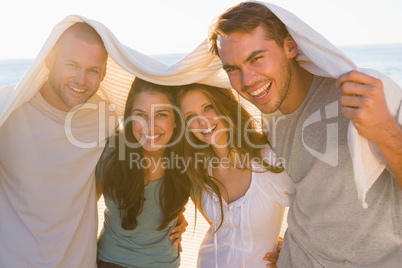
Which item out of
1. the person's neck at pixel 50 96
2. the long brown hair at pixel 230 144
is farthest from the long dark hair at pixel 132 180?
the person's neck at pixel 50 96

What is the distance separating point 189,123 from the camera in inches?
127

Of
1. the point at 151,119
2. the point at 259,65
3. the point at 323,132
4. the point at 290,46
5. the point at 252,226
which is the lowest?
the point at 252,226

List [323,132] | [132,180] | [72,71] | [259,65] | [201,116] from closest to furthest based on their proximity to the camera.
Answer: [323,132] < [259,65] < [72,71] < [201,116] < [132,180]

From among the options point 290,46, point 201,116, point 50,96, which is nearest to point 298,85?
point 290,46

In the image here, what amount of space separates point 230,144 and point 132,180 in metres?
0.90

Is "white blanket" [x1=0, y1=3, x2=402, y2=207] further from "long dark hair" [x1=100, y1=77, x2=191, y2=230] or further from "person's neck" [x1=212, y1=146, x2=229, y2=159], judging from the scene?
"person's neck" [x1=212, y1=146, x2=229, y2=159]

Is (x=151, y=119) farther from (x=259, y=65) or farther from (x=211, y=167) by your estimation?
(x=259, y=65)

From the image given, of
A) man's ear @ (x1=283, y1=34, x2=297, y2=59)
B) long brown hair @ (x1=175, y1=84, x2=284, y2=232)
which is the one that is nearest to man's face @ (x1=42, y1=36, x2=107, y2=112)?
long brown hair @ (x1=175, y1=84, x2=284, y2=232)

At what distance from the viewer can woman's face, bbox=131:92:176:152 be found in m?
3.22

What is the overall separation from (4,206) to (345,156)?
2390 millimetres

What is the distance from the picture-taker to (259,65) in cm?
248

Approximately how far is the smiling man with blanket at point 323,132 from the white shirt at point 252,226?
278mm

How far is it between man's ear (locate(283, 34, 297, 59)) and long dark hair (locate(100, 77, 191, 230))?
1151 millimetres

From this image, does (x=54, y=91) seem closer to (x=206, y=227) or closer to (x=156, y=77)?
(x=156, y=77)
